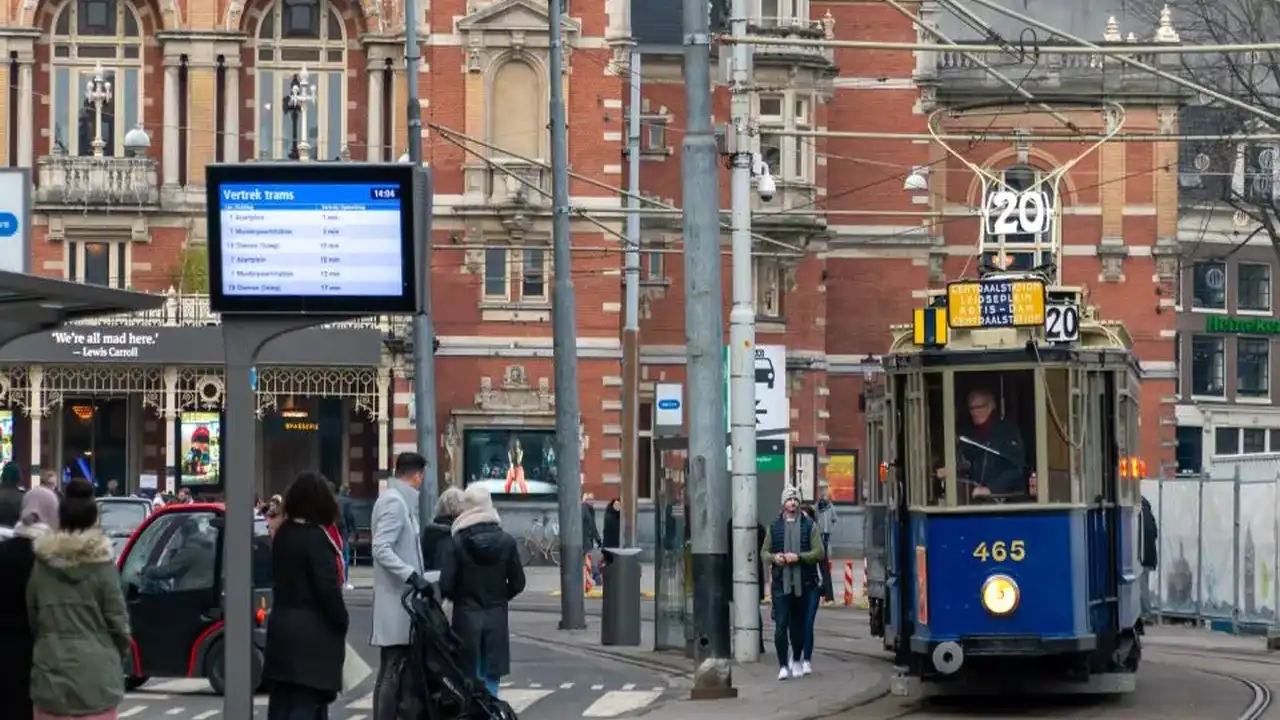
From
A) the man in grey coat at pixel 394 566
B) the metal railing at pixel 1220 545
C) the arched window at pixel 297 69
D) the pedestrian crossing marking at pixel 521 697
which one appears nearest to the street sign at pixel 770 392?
the metal railing at pixel 1220 545

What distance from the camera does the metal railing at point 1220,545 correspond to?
31984 millimetres

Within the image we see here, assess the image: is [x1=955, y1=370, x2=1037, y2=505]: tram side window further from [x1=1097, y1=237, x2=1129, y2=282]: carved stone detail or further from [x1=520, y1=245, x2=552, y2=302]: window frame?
[x1=1097, y1=237, x2=1129, y2=282]: carved stone detail

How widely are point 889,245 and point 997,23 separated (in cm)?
1044

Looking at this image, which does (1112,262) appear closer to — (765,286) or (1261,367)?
(765,286)

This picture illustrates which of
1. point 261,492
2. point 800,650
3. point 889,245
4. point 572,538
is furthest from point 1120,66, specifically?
point 800,650

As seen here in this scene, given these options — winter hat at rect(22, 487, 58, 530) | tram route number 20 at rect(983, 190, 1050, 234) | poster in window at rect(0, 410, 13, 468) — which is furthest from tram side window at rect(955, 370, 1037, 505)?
poster in window at rect(0, 410, 13, 468)

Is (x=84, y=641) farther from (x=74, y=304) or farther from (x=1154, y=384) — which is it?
(x=1154, y=384)

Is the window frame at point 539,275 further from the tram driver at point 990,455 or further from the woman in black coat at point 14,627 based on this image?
the woman in black coat at point 14,627

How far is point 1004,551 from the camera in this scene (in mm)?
18844

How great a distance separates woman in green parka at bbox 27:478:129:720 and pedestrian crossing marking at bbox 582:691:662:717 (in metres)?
8.08

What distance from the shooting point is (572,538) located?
3194 centimetres

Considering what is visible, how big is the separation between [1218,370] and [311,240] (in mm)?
66224

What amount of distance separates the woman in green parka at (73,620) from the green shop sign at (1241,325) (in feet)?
222

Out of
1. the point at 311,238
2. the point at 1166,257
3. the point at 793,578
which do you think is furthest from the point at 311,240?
the point at 1166,257
